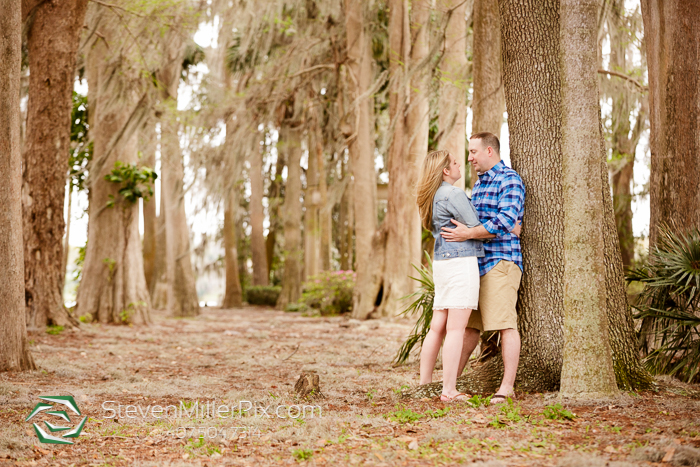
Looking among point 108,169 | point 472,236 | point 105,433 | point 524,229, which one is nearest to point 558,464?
point 472,236

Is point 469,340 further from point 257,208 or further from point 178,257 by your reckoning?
point 257,208

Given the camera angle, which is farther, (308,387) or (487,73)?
(487,73)

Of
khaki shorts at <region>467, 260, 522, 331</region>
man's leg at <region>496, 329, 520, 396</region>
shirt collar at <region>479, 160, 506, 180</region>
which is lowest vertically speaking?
man's leg at <region>496, 329, 520, 396</region>

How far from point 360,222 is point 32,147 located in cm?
639

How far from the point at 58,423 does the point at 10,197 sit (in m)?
2.51

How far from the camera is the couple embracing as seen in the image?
4.17m

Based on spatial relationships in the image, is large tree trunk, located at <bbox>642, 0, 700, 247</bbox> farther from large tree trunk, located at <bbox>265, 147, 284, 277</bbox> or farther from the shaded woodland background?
large tree trunk, located at <bbox>265, 147, 284, 277</bbox>

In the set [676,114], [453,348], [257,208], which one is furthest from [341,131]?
[453,348]

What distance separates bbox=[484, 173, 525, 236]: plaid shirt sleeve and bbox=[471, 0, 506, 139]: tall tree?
2822 mm

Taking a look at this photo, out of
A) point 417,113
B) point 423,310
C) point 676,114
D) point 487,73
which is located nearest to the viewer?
point 676,114

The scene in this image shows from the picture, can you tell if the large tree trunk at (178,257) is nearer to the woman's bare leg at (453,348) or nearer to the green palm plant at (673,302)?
the woman's bare leg at (453,348)

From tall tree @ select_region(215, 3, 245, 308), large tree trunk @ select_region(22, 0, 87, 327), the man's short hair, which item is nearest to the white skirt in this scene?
the man's short hair

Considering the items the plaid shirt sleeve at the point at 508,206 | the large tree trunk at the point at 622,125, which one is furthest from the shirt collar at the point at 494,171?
the large tree trunk at the point at 622,125

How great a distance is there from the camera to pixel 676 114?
17.6ft
